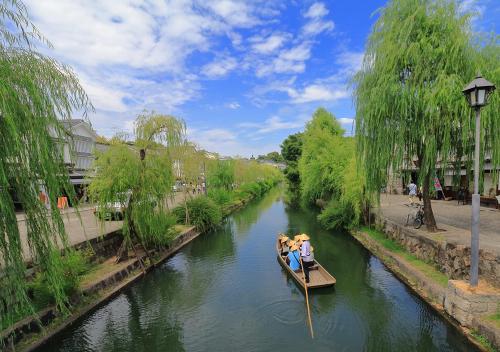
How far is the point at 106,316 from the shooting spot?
9.63 meters

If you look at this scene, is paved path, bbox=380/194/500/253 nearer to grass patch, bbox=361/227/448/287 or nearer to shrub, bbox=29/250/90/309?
grass patch, bbox=361/227/448/287

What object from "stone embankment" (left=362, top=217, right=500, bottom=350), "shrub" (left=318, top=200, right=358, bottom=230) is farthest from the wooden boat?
"shrub" (left=318, top=200, right=358, bottom=230)

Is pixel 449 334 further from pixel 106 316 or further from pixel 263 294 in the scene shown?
pixel 106 316

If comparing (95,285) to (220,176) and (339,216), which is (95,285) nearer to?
(339,216)

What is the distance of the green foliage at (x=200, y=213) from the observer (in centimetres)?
2161

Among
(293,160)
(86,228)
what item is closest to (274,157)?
(293,160)

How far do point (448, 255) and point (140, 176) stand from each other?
11.1 m

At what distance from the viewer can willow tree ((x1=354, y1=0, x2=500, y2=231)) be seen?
10227mm

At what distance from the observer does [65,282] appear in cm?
868

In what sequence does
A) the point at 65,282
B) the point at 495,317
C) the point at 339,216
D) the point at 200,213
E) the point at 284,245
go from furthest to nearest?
the point at 200,213, the point at 339,216, the point at 284,245, the point at 65,282, the point at 495,317

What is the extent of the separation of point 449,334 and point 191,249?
13.1m

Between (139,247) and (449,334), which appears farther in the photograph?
(139,247)

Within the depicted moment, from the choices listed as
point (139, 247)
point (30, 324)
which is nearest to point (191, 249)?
point (139, 247)

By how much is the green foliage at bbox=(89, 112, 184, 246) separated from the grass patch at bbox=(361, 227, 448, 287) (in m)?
9.95
